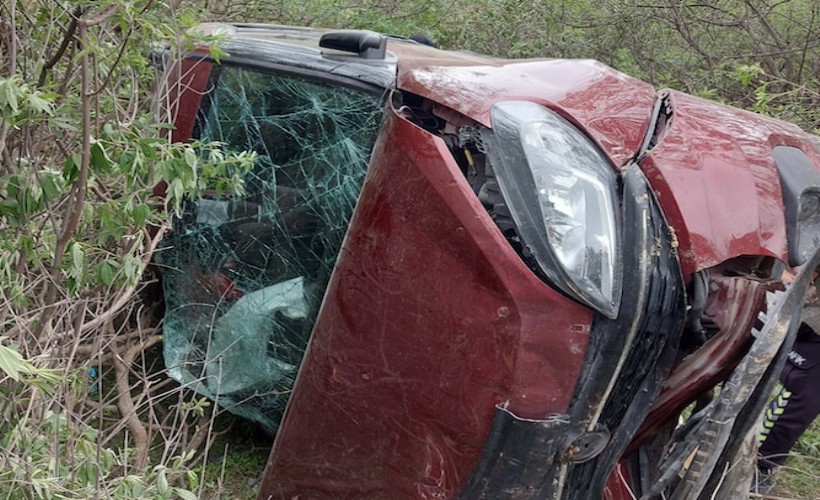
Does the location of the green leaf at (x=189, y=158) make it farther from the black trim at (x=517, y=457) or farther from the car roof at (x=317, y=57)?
the black trim at (x=517, y=457)

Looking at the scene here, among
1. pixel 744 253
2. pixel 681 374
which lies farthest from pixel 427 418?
pixel 744 253

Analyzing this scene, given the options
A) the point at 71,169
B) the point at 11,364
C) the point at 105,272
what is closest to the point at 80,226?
the point at 105,272

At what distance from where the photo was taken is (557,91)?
2.43 meters

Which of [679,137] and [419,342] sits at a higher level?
[679,137]

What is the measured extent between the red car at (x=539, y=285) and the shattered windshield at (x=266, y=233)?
0.02 m

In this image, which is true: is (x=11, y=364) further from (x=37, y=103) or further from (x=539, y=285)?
(x=539, y=285)

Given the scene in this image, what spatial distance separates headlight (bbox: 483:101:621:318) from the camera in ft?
6.62

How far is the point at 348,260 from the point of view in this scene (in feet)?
7.58

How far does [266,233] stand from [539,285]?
1.15 metres

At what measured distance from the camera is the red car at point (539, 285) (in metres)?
2.01

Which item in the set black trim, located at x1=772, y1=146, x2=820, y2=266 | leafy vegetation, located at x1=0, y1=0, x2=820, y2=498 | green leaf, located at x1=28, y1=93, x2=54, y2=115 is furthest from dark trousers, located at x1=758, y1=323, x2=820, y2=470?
green leaf, located at x1=28, y1=93, x2=54, y2=115

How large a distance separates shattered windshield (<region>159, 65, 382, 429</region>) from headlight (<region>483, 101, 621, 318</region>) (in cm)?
55

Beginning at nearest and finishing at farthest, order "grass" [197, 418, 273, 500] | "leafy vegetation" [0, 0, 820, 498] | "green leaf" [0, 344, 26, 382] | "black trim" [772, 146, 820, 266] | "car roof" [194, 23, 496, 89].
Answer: "green leaf" [0, 344, 26, 382] → "leafy vegetation" [0, 0, 820, 498] → "black trim" [772, 146, 820, 266] → "car roof" [194, 23, 496, 89] → "grass" [197, 418, 273, 500]

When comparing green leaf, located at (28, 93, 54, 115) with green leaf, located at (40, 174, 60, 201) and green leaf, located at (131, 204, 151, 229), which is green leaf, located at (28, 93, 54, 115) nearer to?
green leaf, located at (40, 174, 60, 201)
